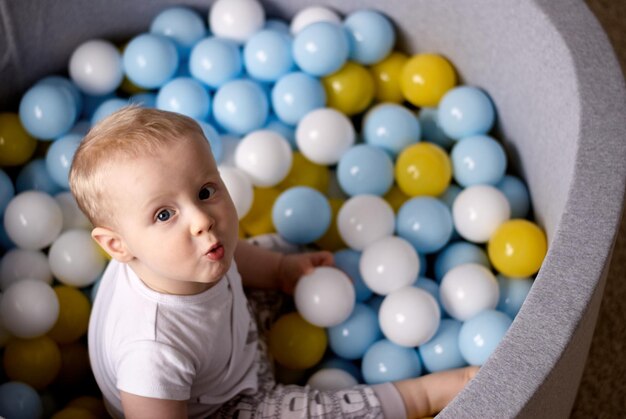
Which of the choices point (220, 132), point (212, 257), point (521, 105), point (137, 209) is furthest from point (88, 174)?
point (521, 105)

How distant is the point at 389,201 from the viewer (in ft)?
4.90

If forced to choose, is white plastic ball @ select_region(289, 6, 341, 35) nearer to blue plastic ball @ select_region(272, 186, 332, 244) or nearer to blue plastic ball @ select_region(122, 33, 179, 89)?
blue plastic ball @ select_region(122, 33, 179, 89)

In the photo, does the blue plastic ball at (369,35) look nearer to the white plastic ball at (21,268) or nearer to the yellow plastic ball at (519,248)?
the yellow plastic ball at (519,248)

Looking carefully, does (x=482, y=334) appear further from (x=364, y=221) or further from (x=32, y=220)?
(x=32, y=220)

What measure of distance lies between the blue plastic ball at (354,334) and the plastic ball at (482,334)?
14cm

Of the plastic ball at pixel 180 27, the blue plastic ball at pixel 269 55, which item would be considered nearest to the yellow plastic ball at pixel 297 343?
the blue plastic ball at pixel 269 55

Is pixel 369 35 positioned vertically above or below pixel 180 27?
above

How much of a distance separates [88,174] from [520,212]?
732 millimetres

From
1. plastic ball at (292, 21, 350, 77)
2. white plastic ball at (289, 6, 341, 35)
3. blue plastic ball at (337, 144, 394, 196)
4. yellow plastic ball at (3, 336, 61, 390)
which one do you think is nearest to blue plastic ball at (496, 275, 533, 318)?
blue plastic ball at (337, 144, 394, 196)

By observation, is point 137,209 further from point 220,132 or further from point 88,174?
point 220,132

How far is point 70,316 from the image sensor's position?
1.30 metres

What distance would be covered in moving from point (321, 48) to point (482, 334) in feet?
1.87

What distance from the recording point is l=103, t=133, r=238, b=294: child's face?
98cm

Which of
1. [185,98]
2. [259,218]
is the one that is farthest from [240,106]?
[259,218]
